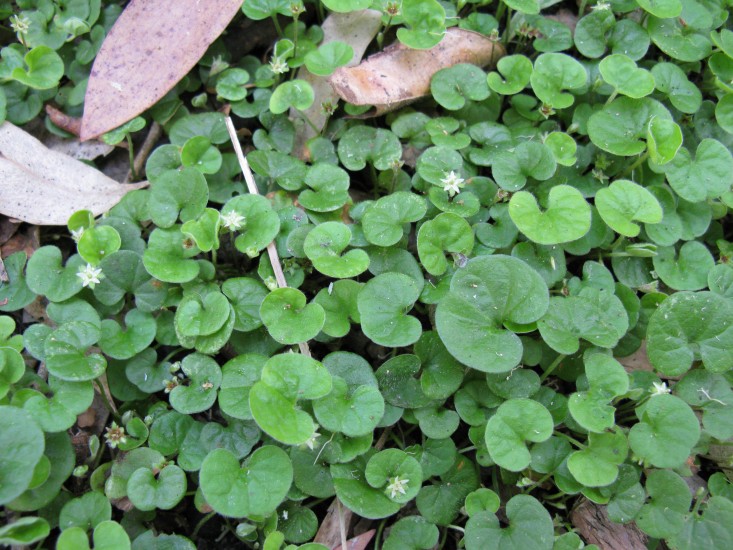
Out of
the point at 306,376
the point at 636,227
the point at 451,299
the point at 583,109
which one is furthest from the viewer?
the point at 583,109

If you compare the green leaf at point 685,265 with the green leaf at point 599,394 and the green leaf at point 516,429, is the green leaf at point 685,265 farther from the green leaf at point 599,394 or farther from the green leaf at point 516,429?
the green leaf at point 516,429

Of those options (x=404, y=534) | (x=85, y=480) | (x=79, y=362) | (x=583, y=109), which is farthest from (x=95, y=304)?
(x=583, y=109)

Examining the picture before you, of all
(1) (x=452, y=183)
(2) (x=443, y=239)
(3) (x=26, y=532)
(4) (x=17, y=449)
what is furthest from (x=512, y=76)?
(3) (x=26, y=532)

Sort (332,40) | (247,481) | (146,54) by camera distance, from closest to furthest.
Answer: (247,481) < (146,54) < (332,40)

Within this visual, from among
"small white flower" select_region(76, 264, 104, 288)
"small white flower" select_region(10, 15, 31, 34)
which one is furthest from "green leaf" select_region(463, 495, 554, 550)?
"small white flower" select_region(10, 15, 31, 34)

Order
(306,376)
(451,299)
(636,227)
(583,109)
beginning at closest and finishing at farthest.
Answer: (306,376) < (451,299) < (636,227) < (583,109)

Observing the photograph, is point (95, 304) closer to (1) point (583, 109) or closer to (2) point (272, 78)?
(2) point (272, 78)

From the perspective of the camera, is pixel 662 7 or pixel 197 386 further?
pixel 662 7

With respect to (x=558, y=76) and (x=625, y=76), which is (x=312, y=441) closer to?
Result: (x=558, y=76)
